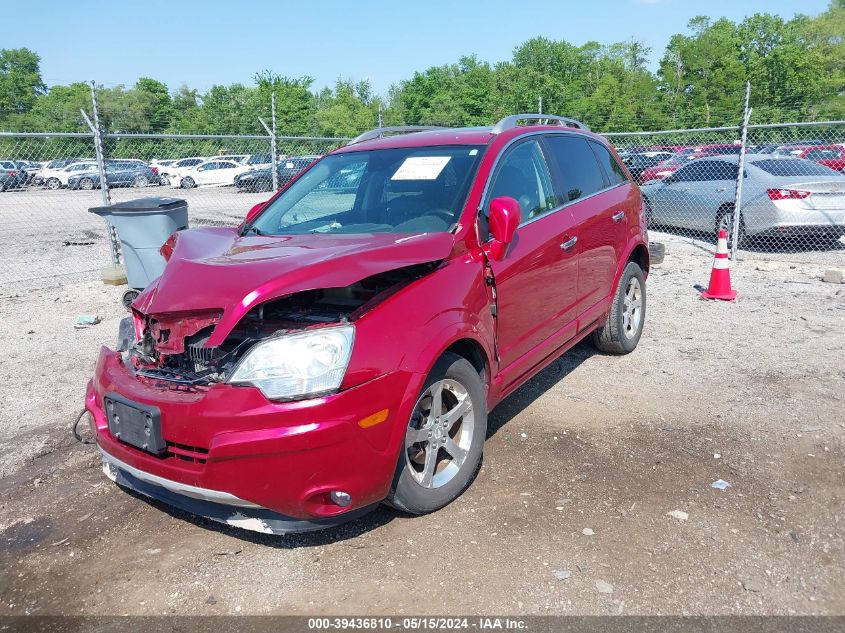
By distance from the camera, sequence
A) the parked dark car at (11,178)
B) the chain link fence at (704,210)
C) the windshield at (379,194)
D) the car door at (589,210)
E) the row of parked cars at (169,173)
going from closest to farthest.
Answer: the windshield at (379,194), the car door at (589,210), the chain link fence at (704,210), the parked dark car at (11,178), the row of parked cars at (169,173)

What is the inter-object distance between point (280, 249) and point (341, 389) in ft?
3.22

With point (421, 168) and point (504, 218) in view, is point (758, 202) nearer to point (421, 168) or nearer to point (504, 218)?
point (421, 168)

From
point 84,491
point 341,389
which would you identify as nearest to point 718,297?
point 341,389

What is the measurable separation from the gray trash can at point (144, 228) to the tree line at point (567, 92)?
24652mm

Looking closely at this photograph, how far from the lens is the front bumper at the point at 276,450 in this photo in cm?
257

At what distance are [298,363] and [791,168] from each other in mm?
9974

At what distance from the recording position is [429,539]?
306 cm

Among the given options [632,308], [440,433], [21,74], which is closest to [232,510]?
[440,433]

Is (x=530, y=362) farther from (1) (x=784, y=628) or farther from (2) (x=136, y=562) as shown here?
(2) (x=136, y=562)

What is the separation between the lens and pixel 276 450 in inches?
101

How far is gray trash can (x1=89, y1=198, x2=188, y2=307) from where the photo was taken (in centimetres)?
696

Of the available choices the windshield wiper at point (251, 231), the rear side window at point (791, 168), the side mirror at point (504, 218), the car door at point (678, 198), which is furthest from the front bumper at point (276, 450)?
the car door at point (678, 198)

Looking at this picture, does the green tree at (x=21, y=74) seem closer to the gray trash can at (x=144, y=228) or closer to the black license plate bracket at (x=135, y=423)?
the gray trash can at (x=144, y=228)

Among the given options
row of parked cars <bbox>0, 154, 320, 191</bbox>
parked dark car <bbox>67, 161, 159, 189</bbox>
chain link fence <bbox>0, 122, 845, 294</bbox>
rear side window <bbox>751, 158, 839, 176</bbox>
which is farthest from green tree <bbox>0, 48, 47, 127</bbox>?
rear side window <bbox>751, 158, 839, 176</bbox>
